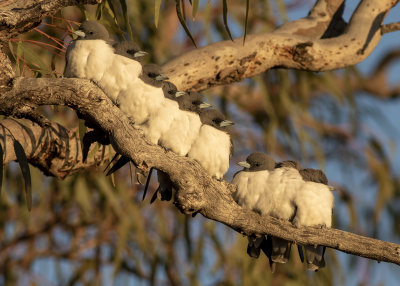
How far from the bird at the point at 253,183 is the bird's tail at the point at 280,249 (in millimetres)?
59

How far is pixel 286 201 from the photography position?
2537 mm

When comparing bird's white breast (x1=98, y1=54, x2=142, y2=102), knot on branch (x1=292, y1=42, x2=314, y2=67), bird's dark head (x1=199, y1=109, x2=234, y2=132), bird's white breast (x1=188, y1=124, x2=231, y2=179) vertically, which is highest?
bird's white breast (x1=98, y1=54, x2=142, y2=102)

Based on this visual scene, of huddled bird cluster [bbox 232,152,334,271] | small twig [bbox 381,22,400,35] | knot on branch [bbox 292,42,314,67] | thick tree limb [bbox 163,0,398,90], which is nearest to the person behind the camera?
huddled bird cluster [bbox 232,152,334,271]

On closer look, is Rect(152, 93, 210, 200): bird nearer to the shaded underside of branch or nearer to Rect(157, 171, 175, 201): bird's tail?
Rect(157, 171, 175, 201): bird's tail

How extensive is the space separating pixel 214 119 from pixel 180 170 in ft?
1.34

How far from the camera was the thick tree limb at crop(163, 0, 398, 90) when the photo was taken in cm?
302

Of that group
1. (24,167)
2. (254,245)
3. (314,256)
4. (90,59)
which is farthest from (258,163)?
(24,167)

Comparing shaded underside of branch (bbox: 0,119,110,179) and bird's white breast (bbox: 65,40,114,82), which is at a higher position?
bird's white breast (bbox: 65,40,114,82)

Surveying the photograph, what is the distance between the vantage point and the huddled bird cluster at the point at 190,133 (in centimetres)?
230

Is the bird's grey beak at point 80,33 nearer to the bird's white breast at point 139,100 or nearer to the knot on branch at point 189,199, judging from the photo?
the bird's white breast at point 139,100

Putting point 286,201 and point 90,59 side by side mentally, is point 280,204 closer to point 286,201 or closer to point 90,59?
point 286,201

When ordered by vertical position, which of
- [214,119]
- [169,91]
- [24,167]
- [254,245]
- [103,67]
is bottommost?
[254,245]

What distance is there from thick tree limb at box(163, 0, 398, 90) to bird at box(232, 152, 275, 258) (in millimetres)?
530

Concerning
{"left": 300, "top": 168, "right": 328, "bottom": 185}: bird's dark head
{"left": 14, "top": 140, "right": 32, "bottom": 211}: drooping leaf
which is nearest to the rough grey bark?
{"left": 14, "top": 140, "right": 32, "bottom": 211}: drooping leaf
